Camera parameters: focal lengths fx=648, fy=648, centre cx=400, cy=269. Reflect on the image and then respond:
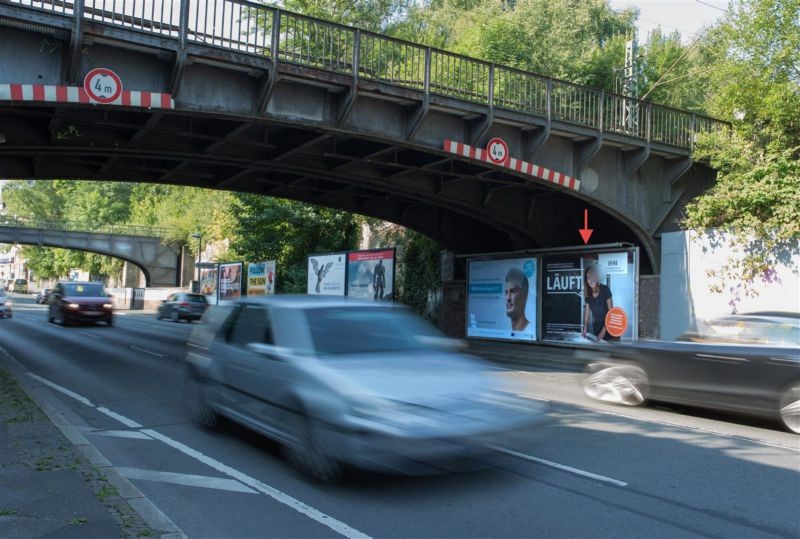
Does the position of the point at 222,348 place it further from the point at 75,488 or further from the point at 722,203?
the point at 722,203

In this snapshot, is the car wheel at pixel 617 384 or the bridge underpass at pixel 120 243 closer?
the car wheel at pixel 617 384

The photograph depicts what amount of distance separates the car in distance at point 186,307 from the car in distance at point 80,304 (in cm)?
730

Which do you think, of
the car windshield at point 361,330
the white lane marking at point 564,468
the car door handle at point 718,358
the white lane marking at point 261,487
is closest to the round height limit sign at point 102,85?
the white lane marking at point 261,487

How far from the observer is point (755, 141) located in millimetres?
18859

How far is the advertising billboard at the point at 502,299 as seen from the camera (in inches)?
875

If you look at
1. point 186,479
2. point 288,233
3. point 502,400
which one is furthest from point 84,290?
point 502,400

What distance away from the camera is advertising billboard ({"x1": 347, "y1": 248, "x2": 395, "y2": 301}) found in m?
24.7

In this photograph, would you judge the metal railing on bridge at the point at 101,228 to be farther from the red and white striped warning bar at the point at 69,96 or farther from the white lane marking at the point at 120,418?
the white lane marking at the point at 120,418

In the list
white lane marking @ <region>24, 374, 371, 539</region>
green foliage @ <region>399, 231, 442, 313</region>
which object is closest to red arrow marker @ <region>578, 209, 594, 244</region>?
green foliage @ <region>399, 231, 442, 313</region>

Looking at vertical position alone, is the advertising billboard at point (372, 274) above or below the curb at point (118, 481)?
above

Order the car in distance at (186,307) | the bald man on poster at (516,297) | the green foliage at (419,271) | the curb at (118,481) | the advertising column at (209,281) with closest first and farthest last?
the curb at (118,481), the bald man on poster at (516,297), the green foliage at (419,271), the car in distance at (186,307), the advertising column at (209,281)

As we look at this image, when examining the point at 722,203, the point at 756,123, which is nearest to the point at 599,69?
the point at 756,123

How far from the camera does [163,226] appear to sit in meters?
62.5

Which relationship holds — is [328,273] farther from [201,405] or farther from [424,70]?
[201,405]
